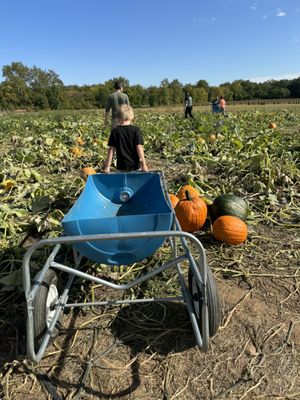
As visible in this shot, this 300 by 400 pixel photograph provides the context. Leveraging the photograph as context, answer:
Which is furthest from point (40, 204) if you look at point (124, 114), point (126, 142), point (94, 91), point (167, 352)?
point (94, 91)

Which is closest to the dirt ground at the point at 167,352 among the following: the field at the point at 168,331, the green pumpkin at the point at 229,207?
the field at the point at 168,331

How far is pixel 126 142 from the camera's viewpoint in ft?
15.2

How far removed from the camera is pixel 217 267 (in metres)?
3.66

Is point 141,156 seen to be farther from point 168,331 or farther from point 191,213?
point 168,331

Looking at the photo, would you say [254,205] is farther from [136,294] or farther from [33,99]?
[33,99]

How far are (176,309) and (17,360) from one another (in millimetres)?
1359

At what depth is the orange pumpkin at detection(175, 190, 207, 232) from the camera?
4191mm

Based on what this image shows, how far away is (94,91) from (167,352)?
7980 cm

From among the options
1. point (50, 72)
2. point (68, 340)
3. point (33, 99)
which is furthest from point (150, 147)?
point (50, 72)

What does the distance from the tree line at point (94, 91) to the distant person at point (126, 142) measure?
53024 mm

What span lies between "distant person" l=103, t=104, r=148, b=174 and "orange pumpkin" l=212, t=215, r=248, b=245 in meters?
1.23

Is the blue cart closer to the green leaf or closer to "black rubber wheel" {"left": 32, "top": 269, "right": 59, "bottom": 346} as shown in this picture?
"black rubber wheel" {"left": 32, "top": 269, "right": 59, "bottom": 346}

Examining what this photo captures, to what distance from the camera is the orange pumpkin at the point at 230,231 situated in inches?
156

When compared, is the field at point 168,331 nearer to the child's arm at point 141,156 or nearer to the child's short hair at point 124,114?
the child's arm at point 141,156
